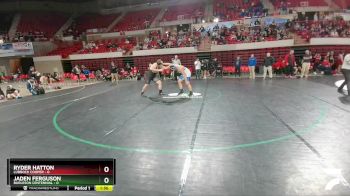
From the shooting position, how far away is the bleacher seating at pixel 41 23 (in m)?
28.4

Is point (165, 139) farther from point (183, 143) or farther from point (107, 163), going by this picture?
point (107, 163)

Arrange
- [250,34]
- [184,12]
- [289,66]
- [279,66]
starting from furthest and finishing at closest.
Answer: [184,12]
[250,34]
[279,66]
[289,66]

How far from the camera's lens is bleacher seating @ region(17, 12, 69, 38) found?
28.4 meters

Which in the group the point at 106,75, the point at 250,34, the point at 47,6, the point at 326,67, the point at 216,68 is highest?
the point at 47,6

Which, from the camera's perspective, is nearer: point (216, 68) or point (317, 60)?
point (317, 60)

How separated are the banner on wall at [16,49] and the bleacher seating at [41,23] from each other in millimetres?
3464

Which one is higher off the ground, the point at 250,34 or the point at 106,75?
the point at 250,34

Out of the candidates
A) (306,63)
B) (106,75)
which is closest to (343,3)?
(306,63)

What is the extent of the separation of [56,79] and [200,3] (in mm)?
17661

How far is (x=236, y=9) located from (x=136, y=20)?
11450 millimetres

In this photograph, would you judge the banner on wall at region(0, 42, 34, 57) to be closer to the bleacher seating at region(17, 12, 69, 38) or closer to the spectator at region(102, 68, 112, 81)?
the bleacher seating at region(17, 12, 69, 38)

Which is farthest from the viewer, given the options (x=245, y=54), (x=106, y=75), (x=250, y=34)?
(x=106, y=75)
